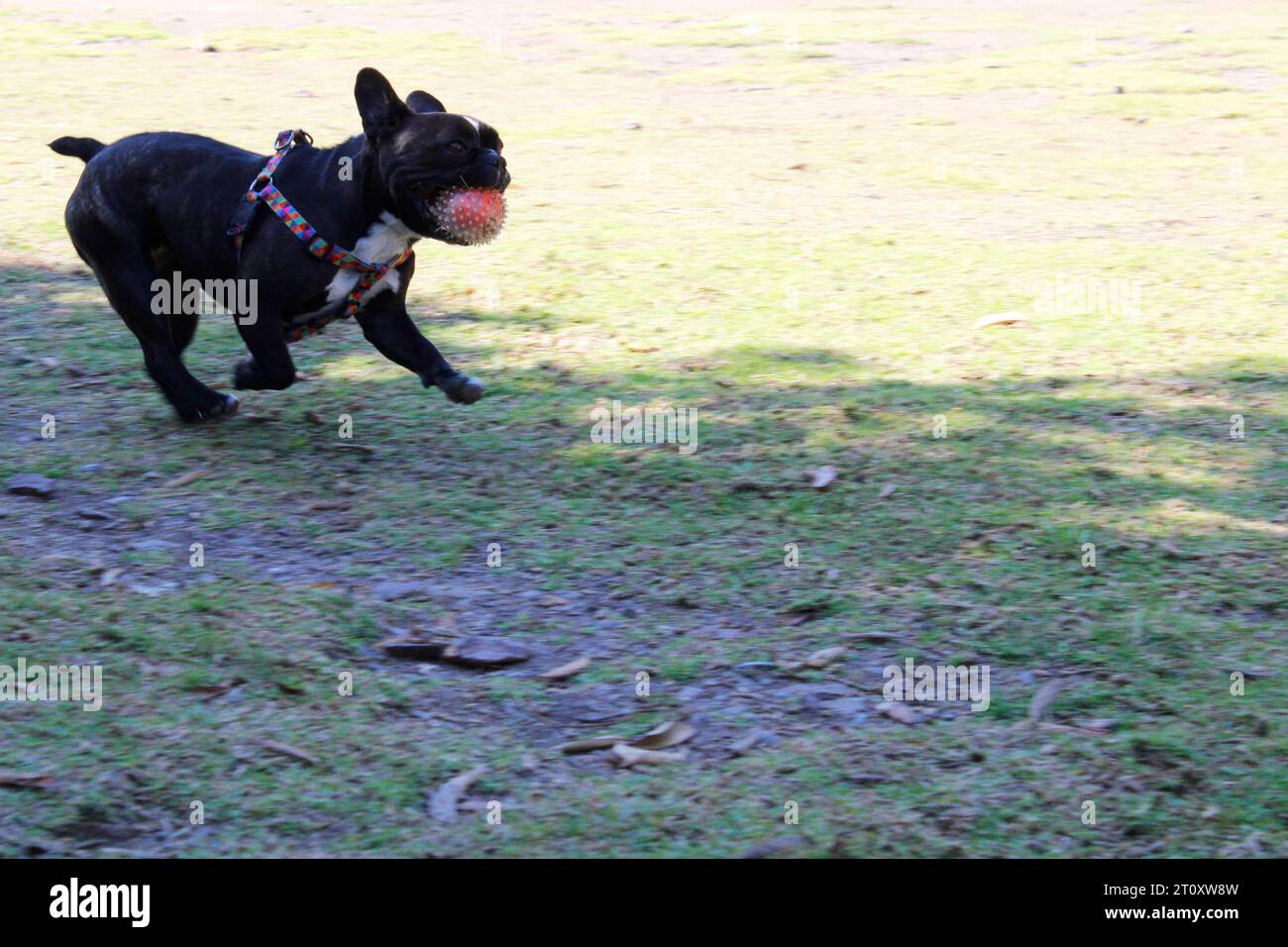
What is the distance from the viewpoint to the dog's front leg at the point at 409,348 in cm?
680

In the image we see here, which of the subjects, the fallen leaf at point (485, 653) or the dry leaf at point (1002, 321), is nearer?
the fallen leaf at point (485, 653)

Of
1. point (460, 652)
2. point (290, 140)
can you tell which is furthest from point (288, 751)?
point (290, 140)

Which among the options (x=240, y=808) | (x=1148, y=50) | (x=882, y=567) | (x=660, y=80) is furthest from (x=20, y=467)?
Answer: (x=1148, y=50)

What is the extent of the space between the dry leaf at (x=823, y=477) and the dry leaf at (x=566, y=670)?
174 cm

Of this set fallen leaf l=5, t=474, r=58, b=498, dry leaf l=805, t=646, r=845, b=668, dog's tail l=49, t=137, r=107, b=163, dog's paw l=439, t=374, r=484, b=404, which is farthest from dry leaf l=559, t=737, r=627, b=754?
dog's tail l=49, t=137, r=107, b=163

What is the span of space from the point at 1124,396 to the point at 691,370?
6.87ft

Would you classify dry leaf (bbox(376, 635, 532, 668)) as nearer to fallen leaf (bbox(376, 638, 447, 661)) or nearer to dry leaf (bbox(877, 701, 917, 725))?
fallen leaf (bbox(376, 638, 447, 661))

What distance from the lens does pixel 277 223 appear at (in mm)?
6434

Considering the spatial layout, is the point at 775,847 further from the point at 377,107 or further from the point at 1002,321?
the point at 1002,321

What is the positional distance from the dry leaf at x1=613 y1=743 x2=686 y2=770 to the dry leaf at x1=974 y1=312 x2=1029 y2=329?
4570 millimetres

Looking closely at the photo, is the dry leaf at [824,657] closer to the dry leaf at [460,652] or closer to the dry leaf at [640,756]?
the dry leaf at [640,756]

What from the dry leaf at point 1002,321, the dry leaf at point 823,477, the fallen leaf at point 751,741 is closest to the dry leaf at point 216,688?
the fallen leaf at point 751,741

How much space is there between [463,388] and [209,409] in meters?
1.16
